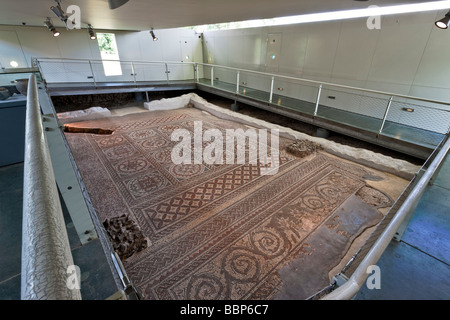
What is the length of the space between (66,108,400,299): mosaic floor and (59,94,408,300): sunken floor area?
0.04 feet

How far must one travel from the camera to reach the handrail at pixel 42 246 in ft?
0.87

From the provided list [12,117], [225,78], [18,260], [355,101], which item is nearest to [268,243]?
[18,260]

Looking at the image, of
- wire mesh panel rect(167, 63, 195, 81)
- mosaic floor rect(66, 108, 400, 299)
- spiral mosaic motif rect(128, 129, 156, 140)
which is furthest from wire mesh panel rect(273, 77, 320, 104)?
wire mesh panel rect(167, 63, 195, 81)

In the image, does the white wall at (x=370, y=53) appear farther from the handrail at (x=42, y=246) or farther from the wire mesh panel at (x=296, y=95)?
the handrail at (x=42, y=246)

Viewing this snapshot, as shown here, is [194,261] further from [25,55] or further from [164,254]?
[25,55]

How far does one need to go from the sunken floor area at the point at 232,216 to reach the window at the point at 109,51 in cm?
481

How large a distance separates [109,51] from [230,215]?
865 cm

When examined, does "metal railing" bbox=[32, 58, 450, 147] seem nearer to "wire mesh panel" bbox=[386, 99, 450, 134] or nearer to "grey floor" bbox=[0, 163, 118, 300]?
"wire mesh panel" bbox=[386, 99, 450, 134]

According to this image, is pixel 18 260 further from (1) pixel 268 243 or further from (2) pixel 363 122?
(2) pixel 363 122

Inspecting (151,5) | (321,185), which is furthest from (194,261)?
(151,5)

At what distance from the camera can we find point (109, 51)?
841 cm

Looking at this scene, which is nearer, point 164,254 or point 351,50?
point 164,254
